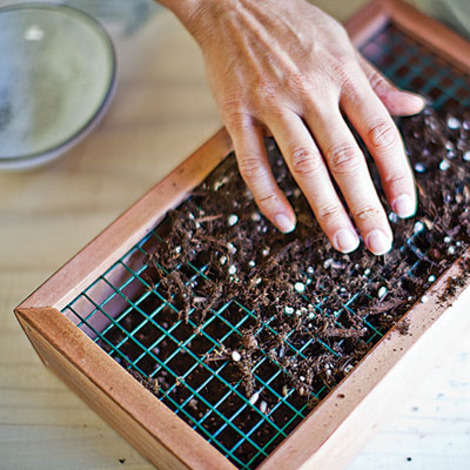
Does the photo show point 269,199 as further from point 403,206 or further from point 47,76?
point 47,76

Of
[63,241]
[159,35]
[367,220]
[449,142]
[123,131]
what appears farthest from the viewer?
[159,35]

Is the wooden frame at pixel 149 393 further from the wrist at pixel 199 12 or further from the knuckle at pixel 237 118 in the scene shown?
the wrist at pixel 199 12

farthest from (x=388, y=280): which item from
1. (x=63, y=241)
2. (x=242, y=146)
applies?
(x=63, y=241)

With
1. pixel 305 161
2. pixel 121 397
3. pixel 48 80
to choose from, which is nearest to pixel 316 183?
pixel 305 161

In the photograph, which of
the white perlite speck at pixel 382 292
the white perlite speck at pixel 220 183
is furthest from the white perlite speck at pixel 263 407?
the white perlite speck at pixel 220 183

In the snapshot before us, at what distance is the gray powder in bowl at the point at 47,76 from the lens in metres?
1.08

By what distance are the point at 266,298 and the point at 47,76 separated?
65 cm

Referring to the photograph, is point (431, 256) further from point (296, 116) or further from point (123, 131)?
point (123, 131)

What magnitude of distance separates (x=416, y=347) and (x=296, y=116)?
0.35 m

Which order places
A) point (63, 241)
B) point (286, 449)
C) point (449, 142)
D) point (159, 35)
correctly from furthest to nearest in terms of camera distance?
point (159, 35) < point (63, 241) < point (449, 142) < point (286, 449)

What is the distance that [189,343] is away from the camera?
0.80 m

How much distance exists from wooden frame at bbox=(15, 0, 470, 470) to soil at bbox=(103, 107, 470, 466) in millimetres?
29

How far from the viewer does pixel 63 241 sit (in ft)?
3.49

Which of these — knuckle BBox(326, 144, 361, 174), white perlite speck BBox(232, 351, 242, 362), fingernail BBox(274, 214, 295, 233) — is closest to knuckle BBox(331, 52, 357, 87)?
knuckle BBox(326, 144, 361, 174)
